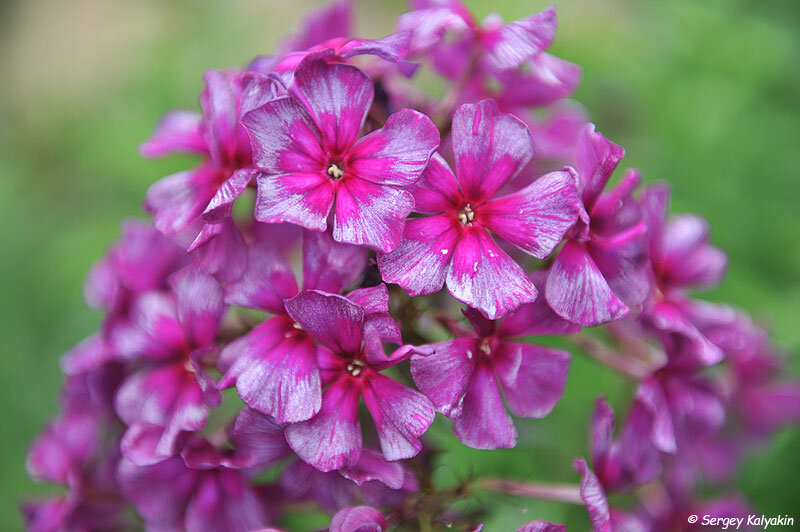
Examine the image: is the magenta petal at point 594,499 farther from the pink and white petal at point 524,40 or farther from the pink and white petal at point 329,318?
the pink and white petal at point 524,40

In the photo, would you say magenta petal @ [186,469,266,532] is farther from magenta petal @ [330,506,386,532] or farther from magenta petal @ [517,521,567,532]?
magenta petal @ [517,521,567,532]

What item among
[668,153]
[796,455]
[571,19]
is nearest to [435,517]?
[796,455]

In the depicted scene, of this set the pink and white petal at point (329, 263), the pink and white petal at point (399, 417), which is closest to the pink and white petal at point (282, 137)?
the pink and white petal at point (329, 263)

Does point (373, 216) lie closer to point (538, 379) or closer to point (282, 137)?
point (282, 137)

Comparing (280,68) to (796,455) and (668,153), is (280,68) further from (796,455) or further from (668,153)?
(796,455)

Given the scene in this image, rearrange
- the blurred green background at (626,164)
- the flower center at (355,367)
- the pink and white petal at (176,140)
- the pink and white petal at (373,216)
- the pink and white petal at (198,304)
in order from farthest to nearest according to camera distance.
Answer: the blurred green background at (626,164) < the pink and white petal at (176,140) < the pink and white petal at (198,304) < the flower center at (355,367) < the pink and white petal at (373,216)

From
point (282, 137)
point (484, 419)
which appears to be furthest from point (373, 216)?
point (484, 419)
